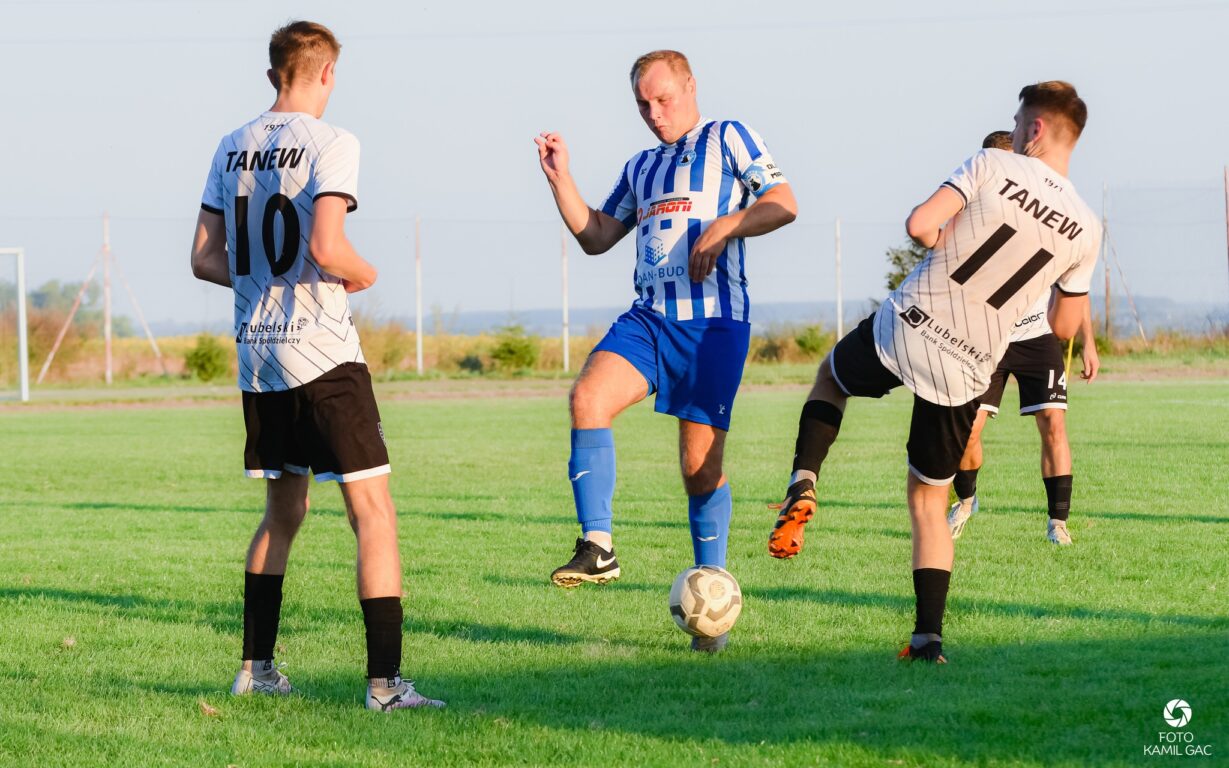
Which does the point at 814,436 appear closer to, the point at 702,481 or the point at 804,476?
the point at 804,476

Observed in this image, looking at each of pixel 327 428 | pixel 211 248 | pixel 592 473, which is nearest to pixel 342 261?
pixel 327 428

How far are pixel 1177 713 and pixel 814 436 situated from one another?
5.88 feet

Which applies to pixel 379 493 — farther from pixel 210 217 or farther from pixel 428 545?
pixel 428 545

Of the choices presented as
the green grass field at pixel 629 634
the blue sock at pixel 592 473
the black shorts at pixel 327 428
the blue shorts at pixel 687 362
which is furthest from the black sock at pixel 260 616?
the blue shorts at pixel 687 362

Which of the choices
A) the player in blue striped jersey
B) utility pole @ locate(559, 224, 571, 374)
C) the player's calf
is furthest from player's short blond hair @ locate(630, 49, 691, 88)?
utility pole @ locate(559, 224, 571, 374)

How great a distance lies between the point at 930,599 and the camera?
17.1 feet

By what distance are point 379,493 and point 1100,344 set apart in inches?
1259

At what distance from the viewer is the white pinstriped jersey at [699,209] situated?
5.77m

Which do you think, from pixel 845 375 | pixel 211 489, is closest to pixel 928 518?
pixel 845 375

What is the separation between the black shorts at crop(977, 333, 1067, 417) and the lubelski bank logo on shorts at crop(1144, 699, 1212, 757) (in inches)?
182

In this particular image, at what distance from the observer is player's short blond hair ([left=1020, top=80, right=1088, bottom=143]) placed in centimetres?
530

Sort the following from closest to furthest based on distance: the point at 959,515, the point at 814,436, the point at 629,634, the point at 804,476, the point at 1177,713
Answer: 1. the point at 1177,713
2. the point at 804,476
3. the point at 814,436
4. the point at 629,634
5. the point at 959,515

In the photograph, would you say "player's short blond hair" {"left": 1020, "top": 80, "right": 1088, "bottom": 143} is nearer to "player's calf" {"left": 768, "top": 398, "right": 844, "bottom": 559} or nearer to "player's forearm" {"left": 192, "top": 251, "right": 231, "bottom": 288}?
"player's calf" {"left": 768, "top": 398, "right": 844, "bottom": 559}

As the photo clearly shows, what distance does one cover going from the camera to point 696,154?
5848 millimetres
